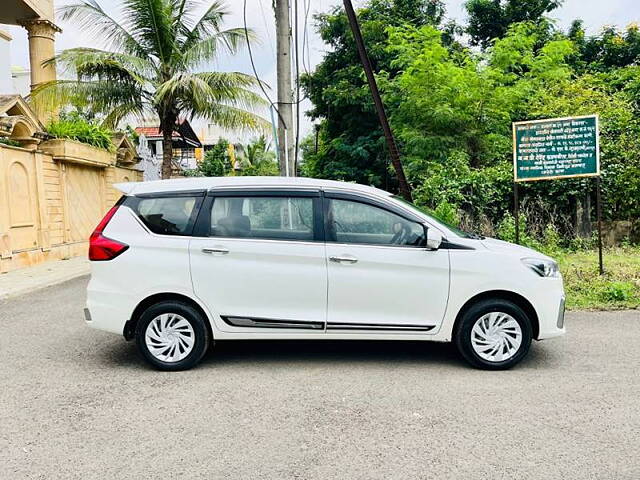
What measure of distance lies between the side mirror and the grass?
11.6ft

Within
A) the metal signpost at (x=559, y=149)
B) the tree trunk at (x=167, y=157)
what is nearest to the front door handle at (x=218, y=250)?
the metal signpost at (x=559, y=149)

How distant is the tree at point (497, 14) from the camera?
21.1m

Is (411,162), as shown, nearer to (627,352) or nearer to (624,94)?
(624,94)

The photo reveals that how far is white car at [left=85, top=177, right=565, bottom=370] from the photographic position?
4801 millimetres

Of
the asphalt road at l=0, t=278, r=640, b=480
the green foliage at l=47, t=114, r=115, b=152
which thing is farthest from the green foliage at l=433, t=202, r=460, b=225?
the green foliage at l=47, t=114, r=115, b=152

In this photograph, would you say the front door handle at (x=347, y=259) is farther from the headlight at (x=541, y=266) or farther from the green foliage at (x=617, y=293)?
the green foliage at (x=617, y=293)

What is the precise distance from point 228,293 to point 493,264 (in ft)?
8.00

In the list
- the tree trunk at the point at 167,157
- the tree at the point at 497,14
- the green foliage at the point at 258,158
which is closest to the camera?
the tree trunk at the point at 167,157

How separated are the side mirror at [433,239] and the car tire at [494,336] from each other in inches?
26.6

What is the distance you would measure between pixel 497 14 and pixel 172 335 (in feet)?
69.6

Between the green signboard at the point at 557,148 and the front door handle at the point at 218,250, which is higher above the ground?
the green signboard at the point at 557,148

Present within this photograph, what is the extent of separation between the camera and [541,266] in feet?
15.9

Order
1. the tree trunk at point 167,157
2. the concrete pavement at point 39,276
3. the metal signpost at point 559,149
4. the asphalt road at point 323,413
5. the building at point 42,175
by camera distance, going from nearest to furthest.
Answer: the asphalt road at point 323,413 → the metal signpost at point 559,149 → the concrete pavement at point 39,276 → the building at point 42,175 → the tree trunk at point 167,157

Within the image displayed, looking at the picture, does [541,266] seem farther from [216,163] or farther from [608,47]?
[216,163]
